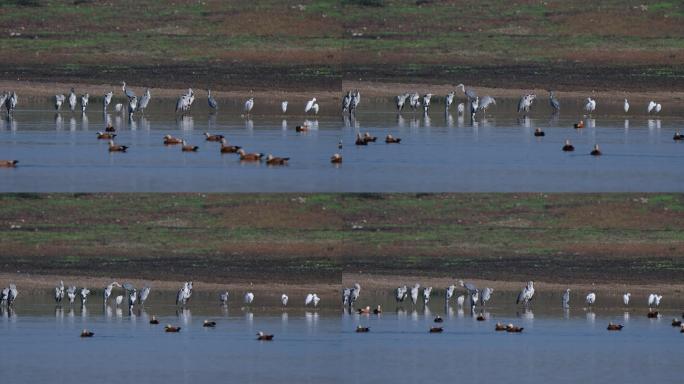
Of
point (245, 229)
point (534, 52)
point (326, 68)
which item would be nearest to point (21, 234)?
point (245, 229)

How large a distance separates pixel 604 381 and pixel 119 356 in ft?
12.1

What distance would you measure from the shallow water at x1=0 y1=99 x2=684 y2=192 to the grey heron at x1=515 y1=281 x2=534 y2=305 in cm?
212

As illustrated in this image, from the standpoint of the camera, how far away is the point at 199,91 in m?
21.8

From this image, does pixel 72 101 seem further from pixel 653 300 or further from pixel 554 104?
pixel 653 300

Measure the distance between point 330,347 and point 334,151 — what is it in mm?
1590

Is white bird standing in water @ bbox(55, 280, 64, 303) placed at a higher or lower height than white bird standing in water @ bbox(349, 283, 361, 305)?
lower

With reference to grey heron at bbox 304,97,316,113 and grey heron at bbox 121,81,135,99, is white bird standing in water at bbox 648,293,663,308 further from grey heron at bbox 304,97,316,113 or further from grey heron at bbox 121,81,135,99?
grey heron at bbox 121,81,135,99

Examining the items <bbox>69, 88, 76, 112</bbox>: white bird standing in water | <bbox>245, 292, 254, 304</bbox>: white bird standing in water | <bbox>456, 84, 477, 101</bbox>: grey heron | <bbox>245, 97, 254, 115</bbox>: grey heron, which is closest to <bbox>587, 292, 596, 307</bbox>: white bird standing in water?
<bbox>456, 84, 477, 101</bbox>: grey heron

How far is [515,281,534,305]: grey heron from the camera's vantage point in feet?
71.4

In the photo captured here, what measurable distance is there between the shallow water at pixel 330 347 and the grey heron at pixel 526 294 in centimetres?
19

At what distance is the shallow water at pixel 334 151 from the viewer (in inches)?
671

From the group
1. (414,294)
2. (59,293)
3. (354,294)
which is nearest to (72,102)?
(59,293)

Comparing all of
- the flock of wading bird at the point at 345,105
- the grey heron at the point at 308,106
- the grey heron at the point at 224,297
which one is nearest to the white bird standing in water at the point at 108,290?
the grey heron at the point at 224,297

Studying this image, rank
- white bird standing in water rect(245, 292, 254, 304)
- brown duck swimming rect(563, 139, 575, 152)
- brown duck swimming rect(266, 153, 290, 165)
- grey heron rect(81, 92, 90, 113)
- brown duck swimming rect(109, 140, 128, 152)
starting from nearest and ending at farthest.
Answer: brown duck swimming rect(266, 153, 290, 165), brown duck swimming rect(109, 140, 128, 152), brown duck swimming rect(563, 139, 575, 152), grey heron rect(81, 92, 90, 113), white bird standing in water rect(245, 292, 254, 304)
